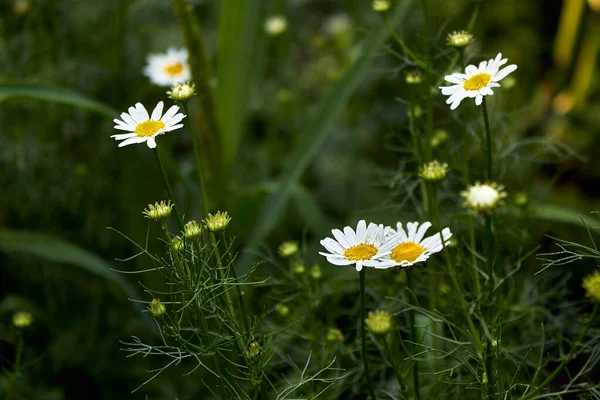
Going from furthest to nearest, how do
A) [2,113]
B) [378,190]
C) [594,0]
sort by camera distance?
[594,0], [378,190], [2,113]

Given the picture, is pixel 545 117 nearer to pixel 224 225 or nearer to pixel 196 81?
pixel 196 81

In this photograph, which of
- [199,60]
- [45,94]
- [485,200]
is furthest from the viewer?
[199,60]

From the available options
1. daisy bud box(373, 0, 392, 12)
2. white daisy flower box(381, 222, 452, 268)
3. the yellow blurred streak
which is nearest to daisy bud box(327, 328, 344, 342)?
white daisy flower box(381, 222, 452, 268)

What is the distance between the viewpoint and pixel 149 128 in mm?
1021

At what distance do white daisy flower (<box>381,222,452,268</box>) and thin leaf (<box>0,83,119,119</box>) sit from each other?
0.87 m

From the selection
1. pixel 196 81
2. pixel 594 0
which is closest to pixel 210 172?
pixel 196 81

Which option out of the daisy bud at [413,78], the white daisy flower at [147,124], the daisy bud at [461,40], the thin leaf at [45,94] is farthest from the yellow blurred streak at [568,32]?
the white daisy flower at [147,124]

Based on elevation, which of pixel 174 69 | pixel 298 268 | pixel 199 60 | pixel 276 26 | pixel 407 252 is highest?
pixel 276 26

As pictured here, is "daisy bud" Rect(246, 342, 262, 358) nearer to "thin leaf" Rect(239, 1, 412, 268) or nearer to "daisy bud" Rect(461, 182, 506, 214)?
"daisy bud" Rect(461, 182, 506, 214)

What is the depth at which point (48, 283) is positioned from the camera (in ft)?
6.14

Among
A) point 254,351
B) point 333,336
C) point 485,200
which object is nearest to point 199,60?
point 333,336

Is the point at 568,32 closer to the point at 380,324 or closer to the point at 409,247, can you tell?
the point at 409,247

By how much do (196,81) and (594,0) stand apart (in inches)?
64.6

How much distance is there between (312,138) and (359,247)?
0.87 m
